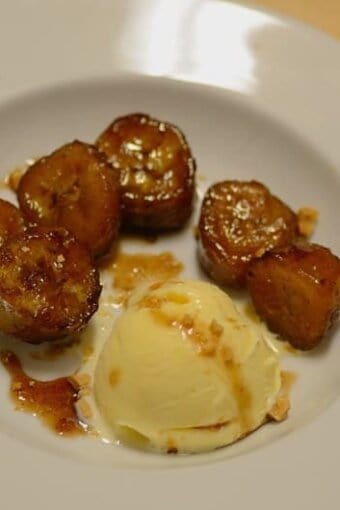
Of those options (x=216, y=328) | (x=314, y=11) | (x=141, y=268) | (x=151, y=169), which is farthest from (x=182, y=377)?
(x=314, y=11)

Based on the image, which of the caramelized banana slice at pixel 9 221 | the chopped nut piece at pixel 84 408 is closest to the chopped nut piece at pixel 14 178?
the caramelized banana slice at pixel 9 221

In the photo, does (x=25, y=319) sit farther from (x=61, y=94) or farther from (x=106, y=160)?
(x=61, y=94)

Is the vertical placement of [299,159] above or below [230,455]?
above

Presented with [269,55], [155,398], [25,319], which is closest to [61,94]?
[269,55]

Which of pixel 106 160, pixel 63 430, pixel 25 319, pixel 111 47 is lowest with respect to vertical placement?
pixel 63 430

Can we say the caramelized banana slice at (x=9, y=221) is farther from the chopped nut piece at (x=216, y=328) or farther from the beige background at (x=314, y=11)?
the beige background at (x=314, y=11)

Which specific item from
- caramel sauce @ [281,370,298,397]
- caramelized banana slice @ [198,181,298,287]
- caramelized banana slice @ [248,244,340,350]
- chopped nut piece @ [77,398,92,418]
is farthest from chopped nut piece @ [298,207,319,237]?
chopped nut piece @ [77,398,92,418]
